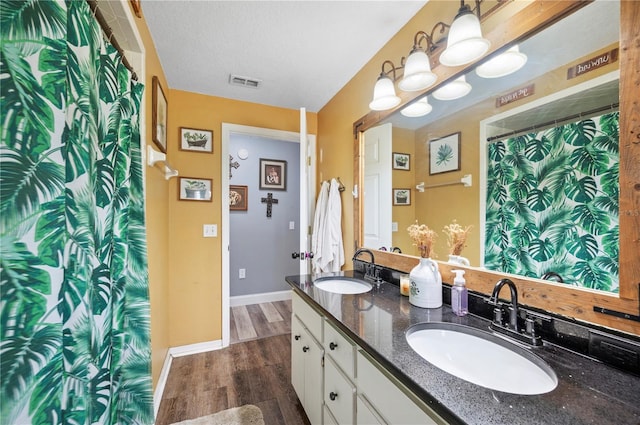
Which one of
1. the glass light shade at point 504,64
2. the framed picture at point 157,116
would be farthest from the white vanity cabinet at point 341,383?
the framed picture at point 157,116

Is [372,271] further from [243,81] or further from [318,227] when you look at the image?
[243,81]

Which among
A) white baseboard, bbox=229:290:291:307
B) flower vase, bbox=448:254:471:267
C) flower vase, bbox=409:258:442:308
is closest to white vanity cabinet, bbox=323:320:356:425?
flower vase, bbox=409:258:442:308

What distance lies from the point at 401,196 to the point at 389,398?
1101 millimetres

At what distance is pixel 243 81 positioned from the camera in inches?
89.9

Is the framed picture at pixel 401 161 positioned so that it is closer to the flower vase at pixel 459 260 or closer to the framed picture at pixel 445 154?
the framed picture at pixel 445 154

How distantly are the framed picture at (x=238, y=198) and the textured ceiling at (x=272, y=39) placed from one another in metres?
1.45

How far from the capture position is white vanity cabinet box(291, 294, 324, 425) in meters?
1.32

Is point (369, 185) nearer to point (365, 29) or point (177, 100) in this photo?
point (365, 29)

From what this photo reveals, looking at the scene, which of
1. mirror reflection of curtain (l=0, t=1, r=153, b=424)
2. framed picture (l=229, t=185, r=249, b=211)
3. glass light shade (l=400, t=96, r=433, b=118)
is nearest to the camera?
mirror reflection of curtain (l=0, t=1, r=153, b=424)

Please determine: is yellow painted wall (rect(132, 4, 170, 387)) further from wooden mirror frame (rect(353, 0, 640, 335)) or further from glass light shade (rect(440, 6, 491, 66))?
wooden mirror frame (rect(353, 0, 640, 335))

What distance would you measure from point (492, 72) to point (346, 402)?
1496 mm

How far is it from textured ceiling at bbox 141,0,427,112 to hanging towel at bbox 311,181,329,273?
0.98 metres

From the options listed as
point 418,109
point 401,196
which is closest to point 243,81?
point 418,109

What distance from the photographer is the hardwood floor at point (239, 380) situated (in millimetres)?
1703
